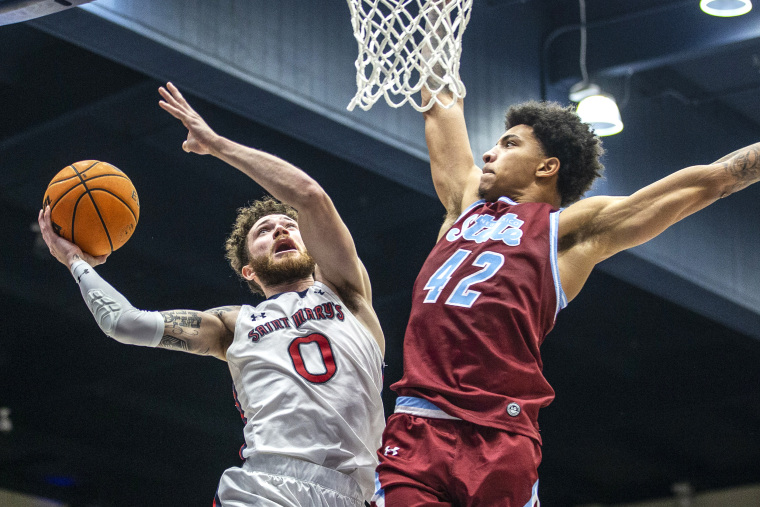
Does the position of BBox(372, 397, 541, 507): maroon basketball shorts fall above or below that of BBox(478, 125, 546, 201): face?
below

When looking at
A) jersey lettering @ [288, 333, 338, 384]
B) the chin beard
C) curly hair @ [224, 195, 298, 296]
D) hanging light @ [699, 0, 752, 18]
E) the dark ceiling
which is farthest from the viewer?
the dark ceiling

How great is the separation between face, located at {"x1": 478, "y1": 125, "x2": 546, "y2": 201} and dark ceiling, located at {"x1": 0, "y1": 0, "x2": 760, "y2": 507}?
391 centimetres

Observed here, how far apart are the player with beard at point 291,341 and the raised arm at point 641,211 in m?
0.83

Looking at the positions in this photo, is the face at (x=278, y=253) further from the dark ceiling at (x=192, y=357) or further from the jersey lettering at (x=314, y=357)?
the dark ceiling at (x=192, y=357)

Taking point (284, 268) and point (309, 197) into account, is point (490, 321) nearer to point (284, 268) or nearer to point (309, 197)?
point (309, 197)

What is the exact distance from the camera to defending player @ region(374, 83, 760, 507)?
9.73 feet

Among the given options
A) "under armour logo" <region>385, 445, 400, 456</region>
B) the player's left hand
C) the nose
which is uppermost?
the player's left hand

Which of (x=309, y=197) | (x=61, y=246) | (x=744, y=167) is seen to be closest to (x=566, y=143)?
(x=744, y=167)

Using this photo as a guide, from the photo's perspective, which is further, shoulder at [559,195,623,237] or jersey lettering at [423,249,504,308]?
shoulder at [559,195,623,237]

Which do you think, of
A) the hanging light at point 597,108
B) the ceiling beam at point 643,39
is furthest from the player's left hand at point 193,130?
the ceiling beam at point 643,39

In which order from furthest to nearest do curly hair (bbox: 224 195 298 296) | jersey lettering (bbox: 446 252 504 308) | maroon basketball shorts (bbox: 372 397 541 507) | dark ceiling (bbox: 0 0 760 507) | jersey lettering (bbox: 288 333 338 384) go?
dark ceiling (bbox: 0 0 760 507), curly hair (bbox: 224 195 298 296), jersey lettering (bbox: 288 333 338 384), jersey lettering (bbox: 446 252 504 308), maroon basketball shorts (bbox: 372 397 541 507)

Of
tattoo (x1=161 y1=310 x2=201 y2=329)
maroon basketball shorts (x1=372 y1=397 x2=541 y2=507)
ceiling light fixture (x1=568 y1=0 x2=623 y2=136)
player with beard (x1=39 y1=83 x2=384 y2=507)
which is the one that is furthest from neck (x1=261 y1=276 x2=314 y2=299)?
ceiling light fixture (x1=568 y1=0 x2=623 y2=136)

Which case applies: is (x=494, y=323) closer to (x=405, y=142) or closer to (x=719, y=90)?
(x=405, y=142)

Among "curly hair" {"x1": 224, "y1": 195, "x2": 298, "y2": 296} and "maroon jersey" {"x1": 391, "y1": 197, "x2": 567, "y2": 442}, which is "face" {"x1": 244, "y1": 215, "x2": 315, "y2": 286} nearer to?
"curly hair" {"x1": 224, "y1": 195, "x2": 298, "y2": 296}
